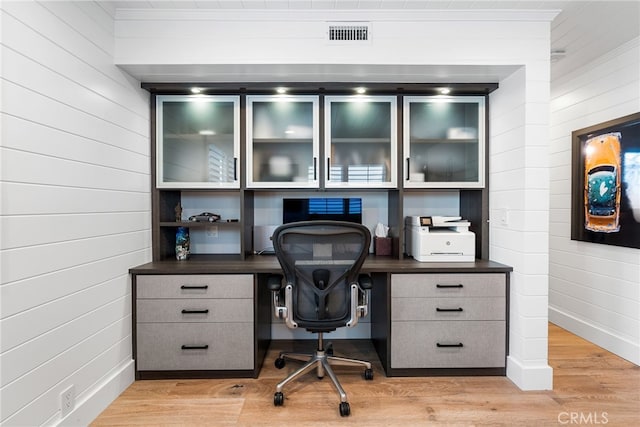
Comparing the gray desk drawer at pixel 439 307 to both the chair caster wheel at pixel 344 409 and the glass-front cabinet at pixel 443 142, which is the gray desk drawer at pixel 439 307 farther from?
the glass-front cabinet at pixel 443 142

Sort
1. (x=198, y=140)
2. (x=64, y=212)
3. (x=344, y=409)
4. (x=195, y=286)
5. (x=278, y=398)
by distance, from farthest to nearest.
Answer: (x=198, y=140) < (x=195, y=286) < (x=278, y=398) < (x=344, y=409) < (x=64, y=212)

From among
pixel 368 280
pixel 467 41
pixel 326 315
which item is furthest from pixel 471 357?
pixel 467 41

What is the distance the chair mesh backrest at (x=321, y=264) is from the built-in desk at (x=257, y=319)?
26cm

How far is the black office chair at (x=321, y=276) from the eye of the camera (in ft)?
6.17

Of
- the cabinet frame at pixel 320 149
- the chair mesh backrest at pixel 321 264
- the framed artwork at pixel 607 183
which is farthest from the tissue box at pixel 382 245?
the framed artwork at pixel 607 183

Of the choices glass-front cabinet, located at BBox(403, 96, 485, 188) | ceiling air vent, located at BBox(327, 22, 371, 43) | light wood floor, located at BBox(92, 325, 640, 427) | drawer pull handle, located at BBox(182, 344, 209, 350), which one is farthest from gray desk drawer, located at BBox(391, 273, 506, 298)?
ceiling air vent, located at BBox(327, 22, 371, 43)

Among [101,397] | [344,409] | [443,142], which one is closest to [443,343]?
[344,409]

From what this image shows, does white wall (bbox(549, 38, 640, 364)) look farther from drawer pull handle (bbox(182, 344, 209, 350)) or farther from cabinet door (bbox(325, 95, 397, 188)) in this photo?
drawer pull handle (bbox(182, 344, 209, 350))

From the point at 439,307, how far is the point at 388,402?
702mm

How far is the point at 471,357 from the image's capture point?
7.30 ft

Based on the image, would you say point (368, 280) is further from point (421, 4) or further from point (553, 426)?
point (421, 4)

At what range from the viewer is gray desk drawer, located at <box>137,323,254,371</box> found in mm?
2174

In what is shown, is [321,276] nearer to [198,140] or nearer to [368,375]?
[368,375]

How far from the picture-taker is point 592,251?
9.37ft
